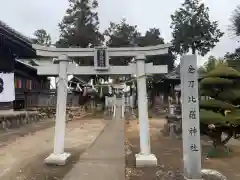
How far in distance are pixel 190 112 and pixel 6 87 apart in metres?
11.4

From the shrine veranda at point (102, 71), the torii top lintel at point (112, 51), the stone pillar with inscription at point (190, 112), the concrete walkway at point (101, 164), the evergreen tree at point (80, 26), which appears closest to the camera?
the stone pillar with inscription at point (190, 112)

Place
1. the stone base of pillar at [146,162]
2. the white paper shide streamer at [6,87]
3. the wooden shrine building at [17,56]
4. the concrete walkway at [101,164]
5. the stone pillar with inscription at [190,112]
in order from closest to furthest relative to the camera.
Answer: the stone pillar with inscription at [190,112] < the concrete walkway at [101,164] < the stone base of pillar at [146,162] < the wooden shrine building at [17,56] < the white paper shide streamer at [6,87]

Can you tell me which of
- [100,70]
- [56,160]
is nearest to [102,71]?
[100,70]

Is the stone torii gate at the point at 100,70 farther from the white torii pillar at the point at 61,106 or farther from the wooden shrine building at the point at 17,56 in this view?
the wooden shrine building at the point at 17,56

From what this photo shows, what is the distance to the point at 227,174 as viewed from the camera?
7113 mm

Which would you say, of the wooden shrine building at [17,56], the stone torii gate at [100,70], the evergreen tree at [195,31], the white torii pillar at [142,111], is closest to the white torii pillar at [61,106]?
the stone torii gate at [100,70]

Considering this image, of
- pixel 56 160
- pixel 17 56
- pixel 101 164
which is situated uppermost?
pixel 17 56

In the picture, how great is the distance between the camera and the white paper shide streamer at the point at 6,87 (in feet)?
49.6

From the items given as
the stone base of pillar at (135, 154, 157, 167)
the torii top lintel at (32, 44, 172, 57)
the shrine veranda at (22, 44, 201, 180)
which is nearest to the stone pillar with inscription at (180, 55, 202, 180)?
the stone base of pillar at (135, 154, 157, 167)

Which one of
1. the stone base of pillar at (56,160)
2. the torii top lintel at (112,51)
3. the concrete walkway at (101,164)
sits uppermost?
the torii top lintel at (112,51)

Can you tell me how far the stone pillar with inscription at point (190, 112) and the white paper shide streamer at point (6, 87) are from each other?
36.7 ft

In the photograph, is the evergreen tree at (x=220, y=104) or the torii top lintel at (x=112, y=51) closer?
the torii top lintel at (x=112, y=51)

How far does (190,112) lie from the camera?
565 centimetres

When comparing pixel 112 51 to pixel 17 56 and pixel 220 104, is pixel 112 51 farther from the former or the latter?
pixel 17 56
